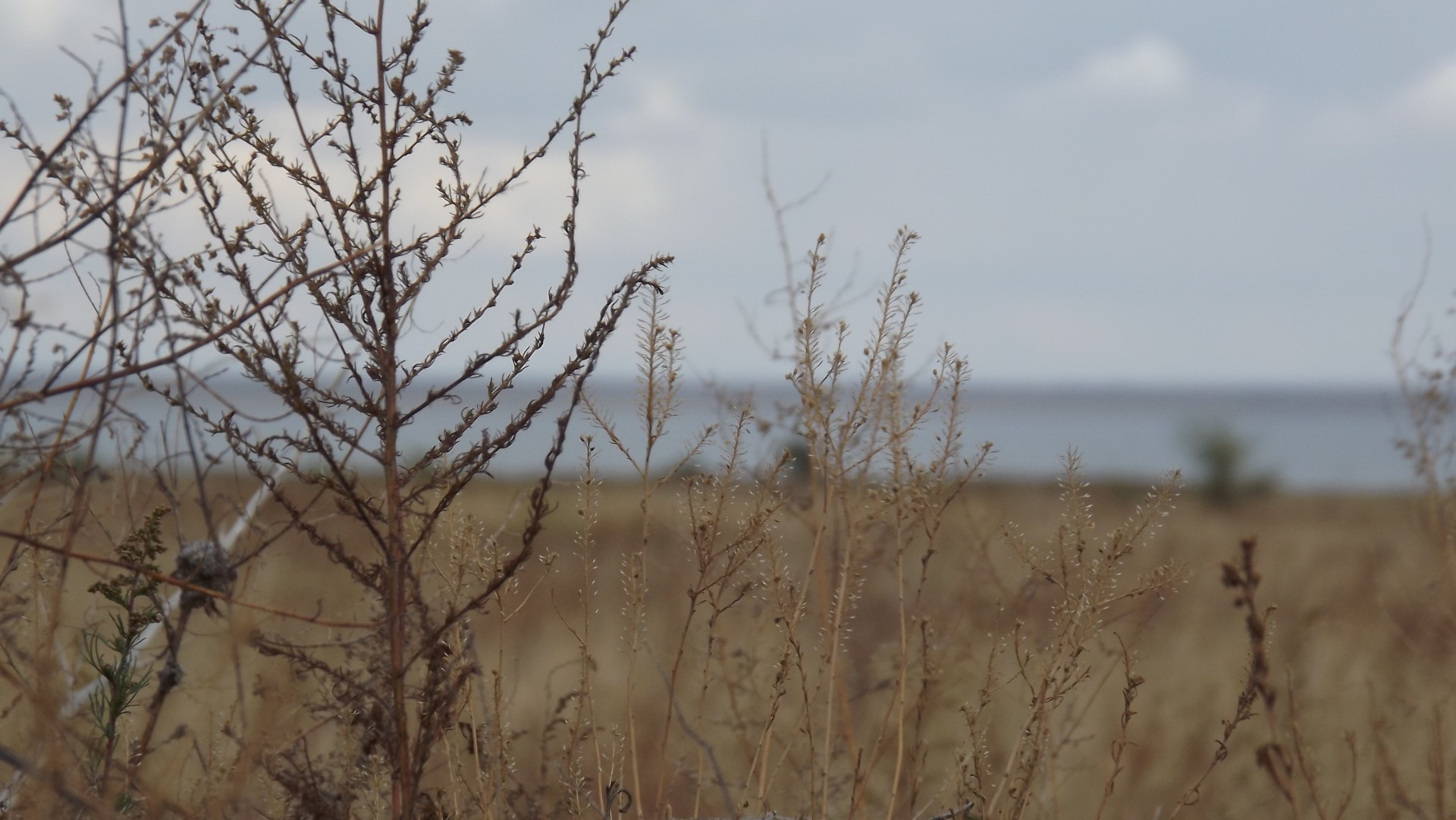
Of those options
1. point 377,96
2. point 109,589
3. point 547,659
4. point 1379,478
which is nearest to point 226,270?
point 377,96

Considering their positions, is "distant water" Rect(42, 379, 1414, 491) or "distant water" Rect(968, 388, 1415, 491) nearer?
"distant water" Rect(42, 379, 1414, 491)

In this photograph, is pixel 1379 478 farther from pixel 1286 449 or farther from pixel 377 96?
pixel 377 96

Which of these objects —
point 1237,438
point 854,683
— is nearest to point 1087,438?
point 1237,438

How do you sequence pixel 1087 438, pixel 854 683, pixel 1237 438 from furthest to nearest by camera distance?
pixel 1087 438 < pixel 1237 438 < pixel 854 683

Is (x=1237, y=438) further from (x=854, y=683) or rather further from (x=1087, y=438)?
(x=1087, y=438)

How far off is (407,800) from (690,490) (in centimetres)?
75

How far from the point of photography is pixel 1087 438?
9288 cm

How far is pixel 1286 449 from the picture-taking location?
2990 inches

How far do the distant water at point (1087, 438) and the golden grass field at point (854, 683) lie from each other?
0.87 feet

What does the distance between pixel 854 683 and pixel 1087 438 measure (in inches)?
3682

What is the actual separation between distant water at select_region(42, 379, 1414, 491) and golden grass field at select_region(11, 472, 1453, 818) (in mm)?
267

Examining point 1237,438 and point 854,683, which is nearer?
point 854,683

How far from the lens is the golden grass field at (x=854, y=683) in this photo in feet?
6.96

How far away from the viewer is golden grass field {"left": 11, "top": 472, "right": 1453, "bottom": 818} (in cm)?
212
